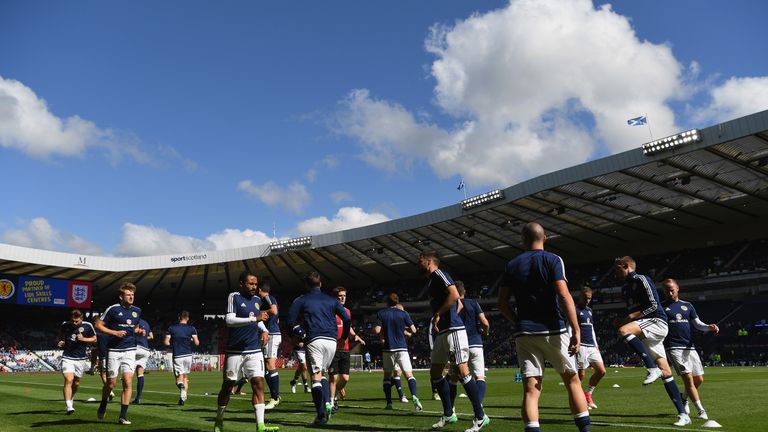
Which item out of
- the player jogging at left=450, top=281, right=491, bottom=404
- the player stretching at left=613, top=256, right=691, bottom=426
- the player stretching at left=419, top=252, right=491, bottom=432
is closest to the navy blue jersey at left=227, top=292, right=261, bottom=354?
the player stretching at left=419, top=252, right=491, bottom=432

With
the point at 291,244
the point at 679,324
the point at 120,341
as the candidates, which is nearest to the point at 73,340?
the point at 120,341

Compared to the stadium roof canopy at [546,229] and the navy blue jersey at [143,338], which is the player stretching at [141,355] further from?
the stadium roof canopy at [546,229]

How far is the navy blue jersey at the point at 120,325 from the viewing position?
31.4ft

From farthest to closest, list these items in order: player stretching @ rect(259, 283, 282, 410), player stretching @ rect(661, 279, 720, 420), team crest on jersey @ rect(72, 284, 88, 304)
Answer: team crest on jersey @ rect(72, 284, 88, 304), player stretching @ rect(661, 279, 720, 420), player stretching @ rect(259, 283, 282, 410)

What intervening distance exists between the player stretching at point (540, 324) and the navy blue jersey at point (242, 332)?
11.5 feet

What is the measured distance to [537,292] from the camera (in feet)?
18.4

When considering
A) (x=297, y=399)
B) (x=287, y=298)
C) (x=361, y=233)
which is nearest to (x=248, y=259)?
(x=361, y=233)

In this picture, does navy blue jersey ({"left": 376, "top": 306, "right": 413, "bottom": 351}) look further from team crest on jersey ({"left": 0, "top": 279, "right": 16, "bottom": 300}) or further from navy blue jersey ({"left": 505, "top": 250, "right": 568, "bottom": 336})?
team crest on jersey ({"left": 0, "top": 279, "right": 16, "bottom": 300})

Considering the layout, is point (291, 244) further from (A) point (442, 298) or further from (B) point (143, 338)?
(A) point (442, 298)

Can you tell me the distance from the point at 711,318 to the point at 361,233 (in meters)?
26.1

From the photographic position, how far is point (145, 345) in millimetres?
14305

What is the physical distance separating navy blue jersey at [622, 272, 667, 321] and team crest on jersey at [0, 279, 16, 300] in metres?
53.9

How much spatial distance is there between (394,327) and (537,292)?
20.3 ft

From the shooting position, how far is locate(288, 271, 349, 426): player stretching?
8.21 metres
